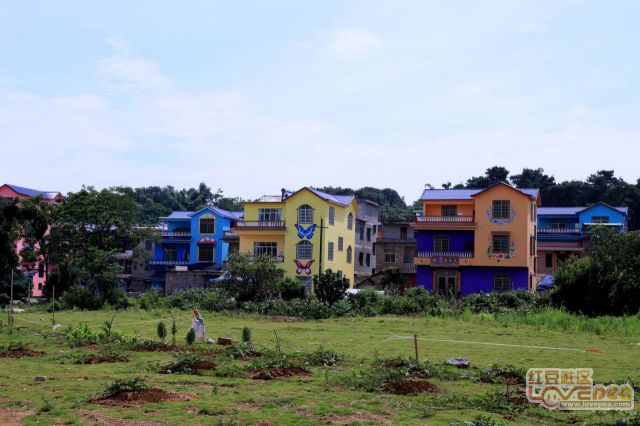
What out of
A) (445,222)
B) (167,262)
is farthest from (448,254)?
(167,262)

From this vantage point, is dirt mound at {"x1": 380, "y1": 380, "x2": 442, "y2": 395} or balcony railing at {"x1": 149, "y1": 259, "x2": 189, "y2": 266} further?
balcony railing at {"x1": 149, "y1": 259, "x2": 189, "y2": 266}

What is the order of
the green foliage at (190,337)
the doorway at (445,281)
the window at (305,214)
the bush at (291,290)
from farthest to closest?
the window at (305,214), the doorway at (445,281), the bush at (291,290), the green foliage at (190,337)

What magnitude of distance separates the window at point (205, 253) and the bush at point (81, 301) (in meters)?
27.9

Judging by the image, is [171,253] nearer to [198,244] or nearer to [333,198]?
[198,244]

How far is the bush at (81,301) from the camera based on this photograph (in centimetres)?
4497

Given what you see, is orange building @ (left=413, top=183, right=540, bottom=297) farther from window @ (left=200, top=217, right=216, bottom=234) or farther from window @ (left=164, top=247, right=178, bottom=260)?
window @ (left=164, top=247, right=178, bottom=260)

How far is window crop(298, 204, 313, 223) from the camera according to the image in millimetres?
61125

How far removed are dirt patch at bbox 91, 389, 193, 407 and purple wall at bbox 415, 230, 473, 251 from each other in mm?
46980

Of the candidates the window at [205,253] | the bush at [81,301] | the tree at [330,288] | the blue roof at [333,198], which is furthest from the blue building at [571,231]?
the bush at [81,301]

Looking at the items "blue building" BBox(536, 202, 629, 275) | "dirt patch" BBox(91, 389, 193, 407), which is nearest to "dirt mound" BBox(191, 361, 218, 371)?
"dirt patch" BBox(91, 389, 193, 407)

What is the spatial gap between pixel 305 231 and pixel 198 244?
55.3 feet

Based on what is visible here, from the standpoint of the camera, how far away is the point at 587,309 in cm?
3912

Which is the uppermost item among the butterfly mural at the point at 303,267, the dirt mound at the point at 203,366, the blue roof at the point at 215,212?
the blue roof at the point at 215,212

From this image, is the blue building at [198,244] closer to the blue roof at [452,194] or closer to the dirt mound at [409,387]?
the blue roof at [452,194]
